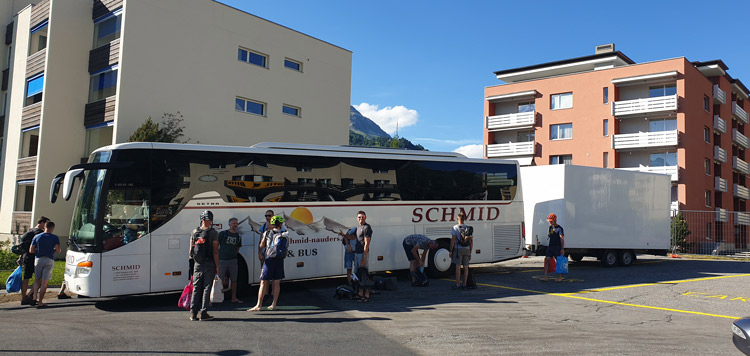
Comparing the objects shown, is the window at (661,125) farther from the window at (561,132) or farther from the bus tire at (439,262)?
the bus tire at (439,262)

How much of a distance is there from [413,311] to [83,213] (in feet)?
21.1

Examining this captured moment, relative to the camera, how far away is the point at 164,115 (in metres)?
22.9

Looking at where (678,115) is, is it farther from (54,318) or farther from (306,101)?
(54,318)

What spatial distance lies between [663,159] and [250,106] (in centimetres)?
3098

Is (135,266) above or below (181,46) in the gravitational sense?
below

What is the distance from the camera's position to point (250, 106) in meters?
26.8

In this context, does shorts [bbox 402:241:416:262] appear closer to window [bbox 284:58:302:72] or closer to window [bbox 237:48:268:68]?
window [bbox 237:48:268:68]

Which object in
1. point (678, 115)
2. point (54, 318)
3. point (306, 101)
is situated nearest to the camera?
point (54, 318)

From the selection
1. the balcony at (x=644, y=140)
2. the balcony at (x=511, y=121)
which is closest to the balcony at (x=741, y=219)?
the balcony at (x=644, y=140)

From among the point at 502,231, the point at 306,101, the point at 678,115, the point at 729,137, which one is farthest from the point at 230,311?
the point at 729,137

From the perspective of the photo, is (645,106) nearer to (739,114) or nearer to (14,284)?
(739,114)

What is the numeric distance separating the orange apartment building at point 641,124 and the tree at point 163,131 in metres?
29.5

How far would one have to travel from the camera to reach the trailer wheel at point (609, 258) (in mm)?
18062

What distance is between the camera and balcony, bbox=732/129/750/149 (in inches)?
1879
